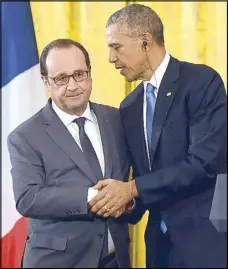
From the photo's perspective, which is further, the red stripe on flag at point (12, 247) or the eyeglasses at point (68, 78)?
the red stripe on flag at point (12, 247)

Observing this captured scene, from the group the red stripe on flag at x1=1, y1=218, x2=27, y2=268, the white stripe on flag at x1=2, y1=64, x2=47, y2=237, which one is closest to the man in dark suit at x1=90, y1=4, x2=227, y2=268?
the white stripe on flag at x1=2, y1=64, x2=47, y2=237

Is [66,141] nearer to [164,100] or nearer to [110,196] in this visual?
[110,196]

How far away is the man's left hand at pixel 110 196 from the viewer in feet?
4.79

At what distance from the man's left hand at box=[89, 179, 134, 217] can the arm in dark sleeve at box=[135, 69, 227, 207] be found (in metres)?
0.04

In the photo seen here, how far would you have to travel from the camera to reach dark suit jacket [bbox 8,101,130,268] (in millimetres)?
1473

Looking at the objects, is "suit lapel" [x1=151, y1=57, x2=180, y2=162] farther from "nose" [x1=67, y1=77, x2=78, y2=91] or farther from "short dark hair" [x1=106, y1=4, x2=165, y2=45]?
"nose" [x1=67, y1=77, x2=78, y2=91]

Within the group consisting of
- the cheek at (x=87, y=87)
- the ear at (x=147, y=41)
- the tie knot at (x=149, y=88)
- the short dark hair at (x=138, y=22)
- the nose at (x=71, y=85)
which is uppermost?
the short dark hair at (x=138, y=22)

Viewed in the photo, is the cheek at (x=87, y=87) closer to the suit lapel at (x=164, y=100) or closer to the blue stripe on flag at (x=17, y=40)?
the suit lapel at (x=164, y=100)

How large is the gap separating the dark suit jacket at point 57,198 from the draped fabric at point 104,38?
20 centimetres

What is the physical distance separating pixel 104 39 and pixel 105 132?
0.36m

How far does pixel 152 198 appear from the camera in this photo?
1500mm

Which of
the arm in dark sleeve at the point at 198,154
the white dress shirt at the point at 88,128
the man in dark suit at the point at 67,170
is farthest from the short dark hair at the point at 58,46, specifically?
the arm in dark sleeve at the point at 198,154

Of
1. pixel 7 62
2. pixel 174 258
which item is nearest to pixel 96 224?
pixel 174 258

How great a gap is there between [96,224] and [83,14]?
771 millimetres
